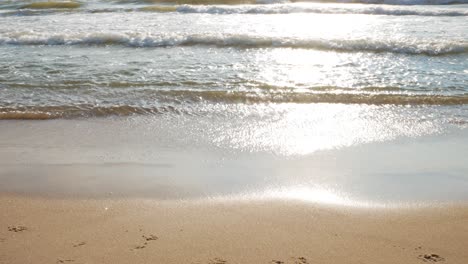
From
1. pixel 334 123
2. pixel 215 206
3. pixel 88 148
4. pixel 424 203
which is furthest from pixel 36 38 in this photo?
pixel 424 203

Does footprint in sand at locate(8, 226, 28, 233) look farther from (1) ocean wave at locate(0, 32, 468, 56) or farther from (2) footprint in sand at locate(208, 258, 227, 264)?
(1) ocean wave at locate(0, 32, 468, 56)

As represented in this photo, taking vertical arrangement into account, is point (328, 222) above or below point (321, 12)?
below

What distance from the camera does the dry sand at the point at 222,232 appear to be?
11.0 feet

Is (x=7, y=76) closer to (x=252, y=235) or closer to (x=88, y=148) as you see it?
(x=88, y=148)

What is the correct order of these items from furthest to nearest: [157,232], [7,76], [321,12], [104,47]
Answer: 1. [321,12]
2. [104,47]
3. [7,76]
4. [157,232]

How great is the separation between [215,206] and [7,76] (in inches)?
223

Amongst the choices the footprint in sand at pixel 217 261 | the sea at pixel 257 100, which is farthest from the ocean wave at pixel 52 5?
the footprint in sand at pixel 217 261

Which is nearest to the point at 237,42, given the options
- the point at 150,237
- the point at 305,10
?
the point at 305,10

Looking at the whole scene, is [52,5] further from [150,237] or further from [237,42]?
[150,237]

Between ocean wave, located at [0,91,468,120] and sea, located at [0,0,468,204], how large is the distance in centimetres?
3

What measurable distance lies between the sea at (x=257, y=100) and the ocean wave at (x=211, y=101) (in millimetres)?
25

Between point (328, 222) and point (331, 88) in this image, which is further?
point (331, 88)

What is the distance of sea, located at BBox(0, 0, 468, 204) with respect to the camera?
16.1 ft

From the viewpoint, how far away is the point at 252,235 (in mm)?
3627
